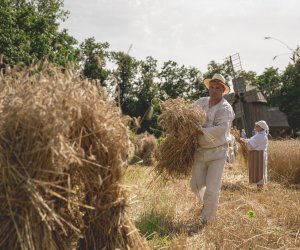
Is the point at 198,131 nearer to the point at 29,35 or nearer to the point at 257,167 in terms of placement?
the point at 257,167

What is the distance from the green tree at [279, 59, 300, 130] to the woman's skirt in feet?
118

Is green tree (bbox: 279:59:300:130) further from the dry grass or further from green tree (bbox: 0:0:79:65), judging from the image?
the dry grass

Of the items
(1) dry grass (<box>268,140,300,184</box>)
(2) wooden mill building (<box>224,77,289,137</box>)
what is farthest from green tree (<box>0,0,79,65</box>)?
(2) wooden mill building (<box>224,77,289,137</box>)

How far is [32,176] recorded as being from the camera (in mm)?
2785

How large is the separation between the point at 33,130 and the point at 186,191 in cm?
546

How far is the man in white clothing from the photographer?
229 inches

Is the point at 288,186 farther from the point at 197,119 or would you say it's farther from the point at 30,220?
the point at 30,220

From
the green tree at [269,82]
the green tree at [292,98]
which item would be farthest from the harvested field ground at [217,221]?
the green tree at [269,82]

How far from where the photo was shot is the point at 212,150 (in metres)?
5.94

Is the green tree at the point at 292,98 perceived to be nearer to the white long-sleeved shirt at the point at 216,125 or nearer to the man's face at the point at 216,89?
the man's face at the point at 216,89

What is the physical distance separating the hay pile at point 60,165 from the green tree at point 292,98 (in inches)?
1700

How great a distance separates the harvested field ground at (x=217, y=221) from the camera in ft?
15.3

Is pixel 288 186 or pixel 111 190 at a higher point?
pixel 111 190

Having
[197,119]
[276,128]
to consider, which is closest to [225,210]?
[197,119]
